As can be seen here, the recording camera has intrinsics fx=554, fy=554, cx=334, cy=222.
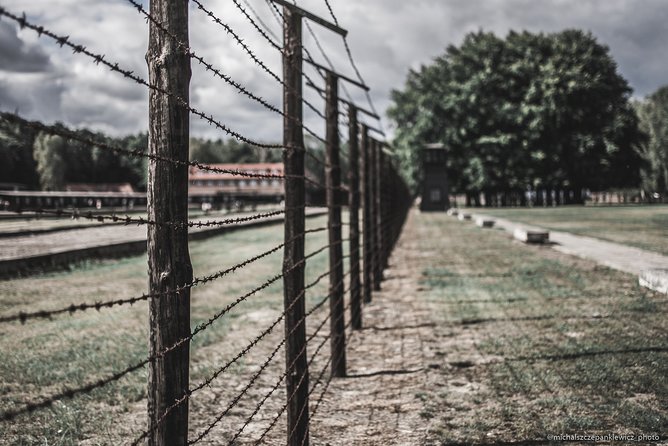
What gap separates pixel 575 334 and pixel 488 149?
42.7m

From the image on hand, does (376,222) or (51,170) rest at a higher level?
(51,170)

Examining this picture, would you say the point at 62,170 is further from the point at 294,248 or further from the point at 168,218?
the point at 168,218

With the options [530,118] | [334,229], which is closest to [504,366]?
[334,229]

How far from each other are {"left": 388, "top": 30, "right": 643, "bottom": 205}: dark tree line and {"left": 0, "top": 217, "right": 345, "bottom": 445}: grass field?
38248mm

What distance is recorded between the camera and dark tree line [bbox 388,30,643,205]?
46.1 meters

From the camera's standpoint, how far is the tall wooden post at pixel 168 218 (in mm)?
1899

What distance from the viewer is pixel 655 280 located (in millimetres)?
7879

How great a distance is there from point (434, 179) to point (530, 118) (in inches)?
371

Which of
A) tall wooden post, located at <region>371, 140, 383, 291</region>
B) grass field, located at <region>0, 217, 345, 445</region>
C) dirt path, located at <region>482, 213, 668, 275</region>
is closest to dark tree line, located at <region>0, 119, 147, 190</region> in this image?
grass field, located at <region>0, 217, 345, 445</region>

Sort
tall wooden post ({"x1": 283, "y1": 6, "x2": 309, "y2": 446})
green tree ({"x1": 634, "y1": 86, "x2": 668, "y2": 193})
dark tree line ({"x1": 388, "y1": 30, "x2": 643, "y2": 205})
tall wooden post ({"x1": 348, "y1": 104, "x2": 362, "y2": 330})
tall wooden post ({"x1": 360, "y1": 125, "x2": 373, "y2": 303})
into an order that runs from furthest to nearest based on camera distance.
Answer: green tree ({"x1": 634, "y1": 86, "x2": 668, "y2": 193}) < dark tree line ({"x1": 388, "y1": 30, "x2": 643, "y2": 205}) < tall wooden post ({"x1": 360, "y1": 125, "x2": 373, "y2": 303}) < tall wooden post ({"x1": 348, "y1": 104, "x2": 362, "y2": 330}) < tall wooden post ({"x1": 283, "y1": 6, "x2": 309, "y2": 446})

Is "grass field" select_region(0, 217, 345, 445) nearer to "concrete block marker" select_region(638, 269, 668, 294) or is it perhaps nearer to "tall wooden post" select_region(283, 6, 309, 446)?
"tall wooden post" select_region(283, 6, 309, 446)

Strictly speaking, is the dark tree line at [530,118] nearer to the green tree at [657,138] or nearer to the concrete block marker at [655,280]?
the green tree at [657,138]

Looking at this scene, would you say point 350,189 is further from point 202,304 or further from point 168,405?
point 168,405

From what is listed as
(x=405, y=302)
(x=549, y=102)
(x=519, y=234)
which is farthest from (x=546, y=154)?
(x=405, y=302)
